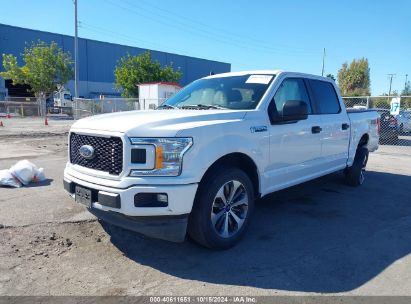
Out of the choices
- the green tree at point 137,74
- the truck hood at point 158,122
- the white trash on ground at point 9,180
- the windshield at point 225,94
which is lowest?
the white trash on ground at point 9,180

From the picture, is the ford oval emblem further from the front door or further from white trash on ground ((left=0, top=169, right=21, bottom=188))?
white trash on ground ((left=0, top=169, right=21, bottom=188))

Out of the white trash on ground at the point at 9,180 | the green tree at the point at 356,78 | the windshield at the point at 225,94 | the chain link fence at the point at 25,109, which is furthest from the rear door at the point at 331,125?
the green tree at the point at 356,78

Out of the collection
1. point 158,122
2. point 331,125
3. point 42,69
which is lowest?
point 331,125

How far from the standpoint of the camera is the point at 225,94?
4879mm

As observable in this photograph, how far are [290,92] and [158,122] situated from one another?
228cm

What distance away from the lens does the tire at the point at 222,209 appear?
369 cm

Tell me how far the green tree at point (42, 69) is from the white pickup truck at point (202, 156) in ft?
130

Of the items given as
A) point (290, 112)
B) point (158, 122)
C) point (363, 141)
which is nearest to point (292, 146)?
point (290, 112)

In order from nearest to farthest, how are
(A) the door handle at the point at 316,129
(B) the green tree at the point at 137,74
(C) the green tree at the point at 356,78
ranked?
(A) the door handle at the point at 316,129 → (B) the green tree at the point at 137,74 → (C) the green tree at the point at 356,78

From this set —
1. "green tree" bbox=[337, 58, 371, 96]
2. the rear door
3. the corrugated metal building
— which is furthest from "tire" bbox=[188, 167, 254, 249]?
"green tree" bbox=[337, 58, 371, 96]

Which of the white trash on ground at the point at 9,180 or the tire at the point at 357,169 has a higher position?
the tire at the point at 357,169

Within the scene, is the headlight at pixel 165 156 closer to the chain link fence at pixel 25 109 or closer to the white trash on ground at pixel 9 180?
the white trash on ground at pixel 9 180

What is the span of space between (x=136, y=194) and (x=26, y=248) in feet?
5.24

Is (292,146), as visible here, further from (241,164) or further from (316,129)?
(241,164)
